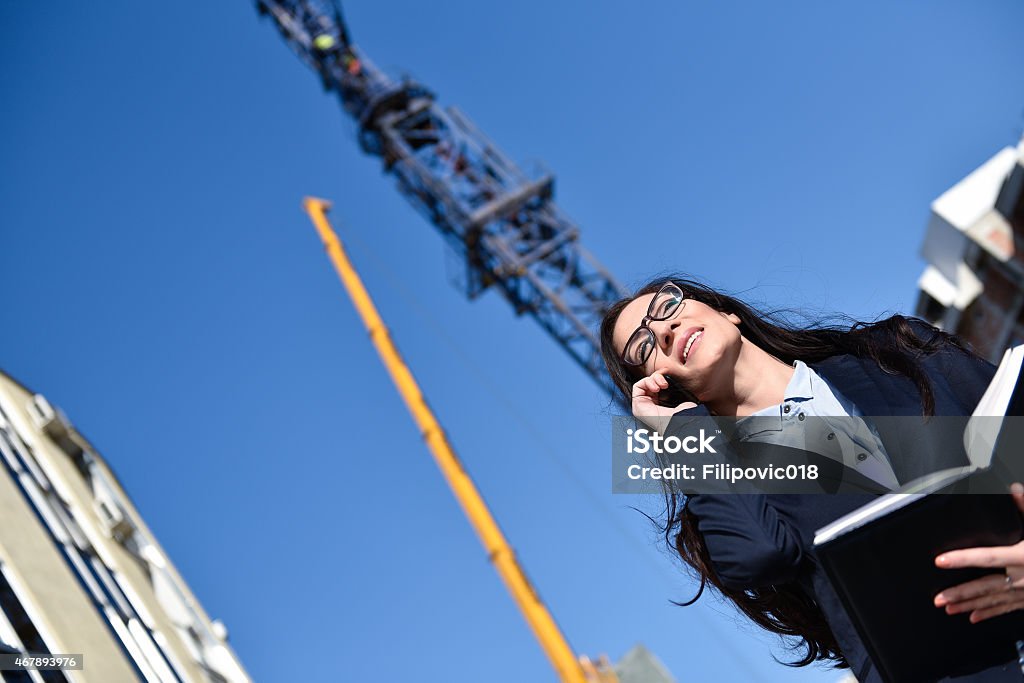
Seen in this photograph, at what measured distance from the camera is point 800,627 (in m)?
2.88

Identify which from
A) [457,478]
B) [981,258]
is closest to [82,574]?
[457,478]

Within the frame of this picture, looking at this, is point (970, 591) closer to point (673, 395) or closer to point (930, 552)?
point (930, 552)

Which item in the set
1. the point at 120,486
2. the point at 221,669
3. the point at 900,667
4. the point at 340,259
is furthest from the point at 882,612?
the point at 340,259

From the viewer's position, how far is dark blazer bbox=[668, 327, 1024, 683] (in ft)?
8.13

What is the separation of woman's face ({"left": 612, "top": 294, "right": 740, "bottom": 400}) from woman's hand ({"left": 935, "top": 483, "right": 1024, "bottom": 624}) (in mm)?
910

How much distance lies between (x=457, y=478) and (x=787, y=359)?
70.6 ft

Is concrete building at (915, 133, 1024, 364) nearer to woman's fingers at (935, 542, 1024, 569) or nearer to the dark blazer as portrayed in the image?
the dark blazer

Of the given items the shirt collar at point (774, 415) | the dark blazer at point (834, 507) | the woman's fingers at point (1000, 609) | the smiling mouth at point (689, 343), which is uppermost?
the smiling mouth at point (689, 343)

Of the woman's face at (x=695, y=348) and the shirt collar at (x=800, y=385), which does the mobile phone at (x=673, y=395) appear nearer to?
the woman's face at (x=695, y=348)

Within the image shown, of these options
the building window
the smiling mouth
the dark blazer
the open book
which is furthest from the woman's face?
the building window

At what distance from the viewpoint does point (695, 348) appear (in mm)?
2971

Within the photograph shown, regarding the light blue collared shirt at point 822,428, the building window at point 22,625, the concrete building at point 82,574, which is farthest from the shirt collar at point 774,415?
the building window at point 22,625

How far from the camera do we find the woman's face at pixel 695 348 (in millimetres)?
2949

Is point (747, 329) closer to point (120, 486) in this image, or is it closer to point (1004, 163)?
point (120, 486)
